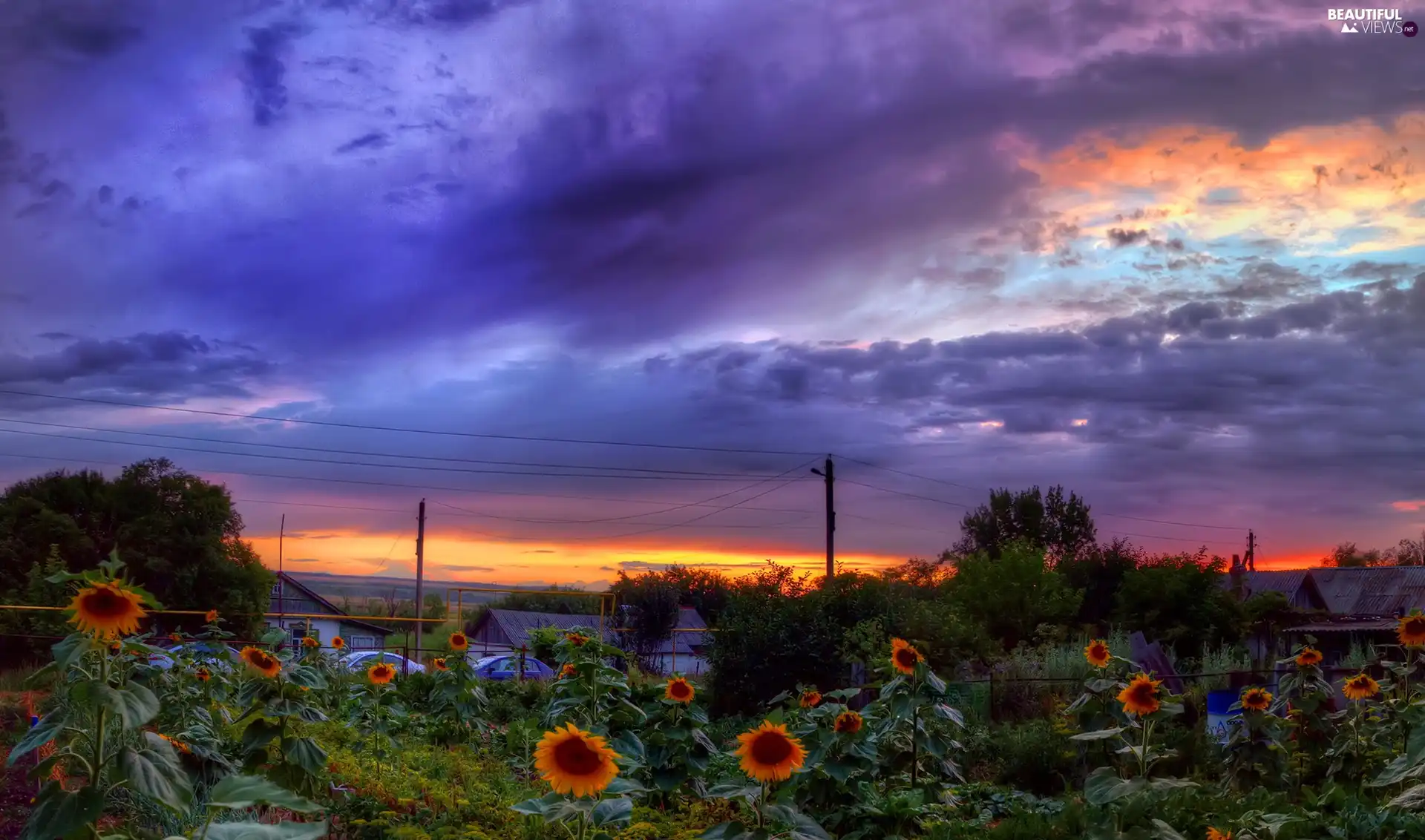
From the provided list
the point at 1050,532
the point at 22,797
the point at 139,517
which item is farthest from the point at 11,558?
the point at 1050,532

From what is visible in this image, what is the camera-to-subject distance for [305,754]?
5.62 metres

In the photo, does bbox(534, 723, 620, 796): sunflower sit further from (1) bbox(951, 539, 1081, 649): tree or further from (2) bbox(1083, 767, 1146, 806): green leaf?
(1) bbox(951, 539, 1081, 649): tree

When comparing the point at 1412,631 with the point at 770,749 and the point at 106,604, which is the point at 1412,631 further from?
the point at 106,604

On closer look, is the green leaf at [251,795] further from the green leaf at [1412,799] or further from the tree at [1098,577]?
the tree at [1098,577]

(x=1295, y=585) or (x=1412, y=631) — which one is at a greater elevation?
(x=1412, y=631)

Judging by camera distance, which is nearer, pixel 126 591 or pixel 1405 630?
pixel 126 591

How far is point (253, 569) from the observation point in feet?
111

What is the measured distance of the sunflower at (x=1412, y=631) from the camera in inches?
261

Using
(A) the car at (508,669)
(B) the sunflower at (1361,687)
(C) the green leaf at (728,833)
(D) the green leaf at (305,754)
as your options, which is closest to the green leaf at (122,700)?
(C) the green leaf at (728,833)

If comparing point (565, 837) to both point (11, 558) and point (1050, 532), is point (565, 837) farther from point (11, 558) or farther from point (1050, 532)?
point (1050, 532)

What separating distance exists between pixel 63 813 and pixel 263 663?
132 inches

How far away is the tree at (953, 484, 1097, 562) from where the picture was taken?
54156 mm

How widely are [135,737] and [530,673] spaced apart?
19.9 m

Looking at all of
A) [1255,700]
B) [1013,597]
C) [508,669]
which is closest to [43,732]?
[1255,700]
